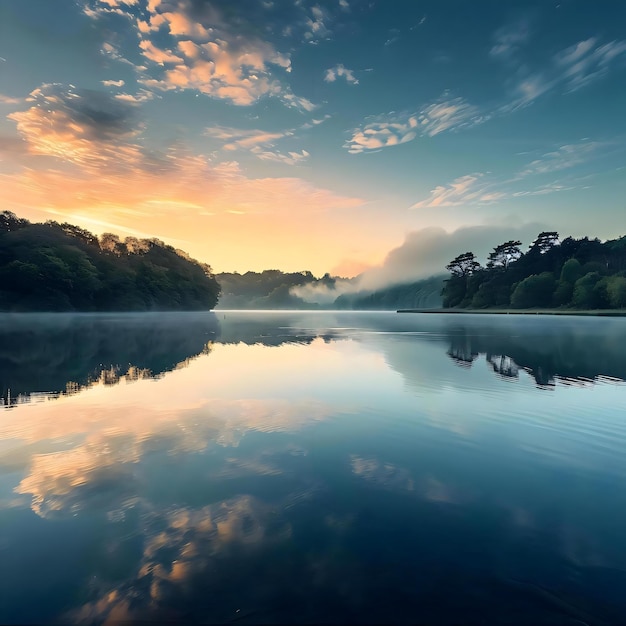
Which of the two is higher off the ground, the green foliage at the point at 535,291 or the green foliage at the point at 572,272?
the green foliage at the point at 572,272

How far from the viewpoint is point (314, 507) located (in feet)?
24.0

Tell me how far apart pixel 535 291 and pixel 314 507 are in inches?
6949

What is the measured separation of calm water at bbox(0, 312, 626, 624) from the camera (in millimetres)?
4898

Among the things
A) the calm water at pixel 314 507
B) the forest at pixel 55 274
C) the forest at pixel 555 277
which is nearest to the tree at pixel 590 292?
the forest at pixel 555 277

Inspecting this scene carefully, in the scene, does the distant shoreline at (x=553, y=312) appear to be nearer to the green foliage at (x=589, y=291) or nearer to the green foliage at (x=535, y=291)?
the green foliage at (x=589, y=291)

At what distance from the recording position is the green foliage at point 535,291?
154 m

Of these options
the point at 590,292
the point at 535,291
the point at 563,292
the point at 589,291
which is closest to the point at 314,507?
the point at 590,292

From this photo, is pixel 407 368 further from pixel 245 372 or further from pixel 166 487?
pixel 166 487

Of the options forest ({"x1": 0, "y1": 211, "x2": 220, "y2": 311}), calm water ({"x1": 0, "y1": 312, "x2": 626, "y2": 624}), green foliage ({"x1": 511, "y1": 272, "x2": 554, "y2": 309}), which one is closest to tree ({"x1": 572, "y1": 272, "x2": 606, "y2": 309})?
green foliage ({"x1": 511, "y1": 272, "x2": 554, "y2": 309})

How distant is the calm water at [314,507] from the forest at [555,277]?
13664 centimetres

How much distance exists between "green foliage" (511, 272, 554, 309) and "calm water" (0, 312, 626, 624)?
527 feet

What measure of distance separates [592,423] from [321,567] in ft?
39.3

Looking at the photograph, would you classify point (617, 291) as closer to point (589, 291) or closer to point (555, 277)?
point (589, 291)

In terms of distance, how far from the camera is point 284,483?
8.39 m
